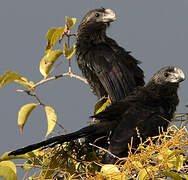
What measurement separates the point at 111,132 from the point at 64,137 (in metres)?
0.32

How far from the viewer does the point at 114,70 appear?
3471 millimetres

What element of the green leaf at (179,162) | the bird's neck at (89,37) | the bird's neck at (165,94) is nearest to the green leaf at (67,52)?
the bird's neck at (165,94)

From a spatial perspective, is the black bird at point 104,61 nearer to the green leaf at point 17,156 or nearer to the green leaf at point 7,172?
the green leaf at point 17,156

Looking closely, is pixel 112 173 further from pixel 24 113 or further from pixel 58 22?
pixel 58 22

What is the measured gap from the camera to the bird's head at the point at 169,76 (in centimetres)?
291

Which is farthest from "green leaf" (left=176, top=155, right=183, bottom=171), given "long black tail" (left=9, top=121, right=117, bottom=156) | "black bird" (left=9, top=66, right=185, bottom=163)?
"long black tail" (left=9, top=121, right=117, bottom=156)

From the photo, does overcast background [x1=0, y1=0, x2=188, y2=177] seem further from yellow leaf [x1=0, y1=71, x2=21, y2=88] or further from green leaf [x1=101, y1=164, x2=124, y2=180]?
green leaf [x1=101, y1=164, x2=124, y2=180]

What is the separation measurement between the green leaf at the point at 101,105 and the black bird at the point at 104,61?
0.19 feet

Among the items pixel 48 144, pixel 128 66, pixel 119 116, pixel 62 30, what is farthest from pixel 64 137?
pixel 128 66

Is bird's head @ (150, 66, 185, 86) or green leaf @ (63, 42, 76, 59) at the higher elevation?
green leaf @ (63, 42, 76, 59)

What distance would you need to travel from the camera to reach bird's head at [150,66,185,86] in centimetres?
291

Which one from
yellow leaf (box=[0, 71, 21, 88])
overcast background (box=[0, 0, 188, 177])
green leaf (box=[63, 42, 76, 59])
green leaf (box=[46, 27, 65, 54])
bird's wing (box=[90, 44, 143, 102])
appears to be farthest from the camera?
overcast background (box=[0, 0, 188, 177])

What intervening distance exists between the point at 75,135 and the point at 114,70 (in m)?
1.01

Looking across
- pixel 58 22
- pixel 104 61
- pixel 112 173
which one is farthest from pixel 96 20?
pixel 58 22
